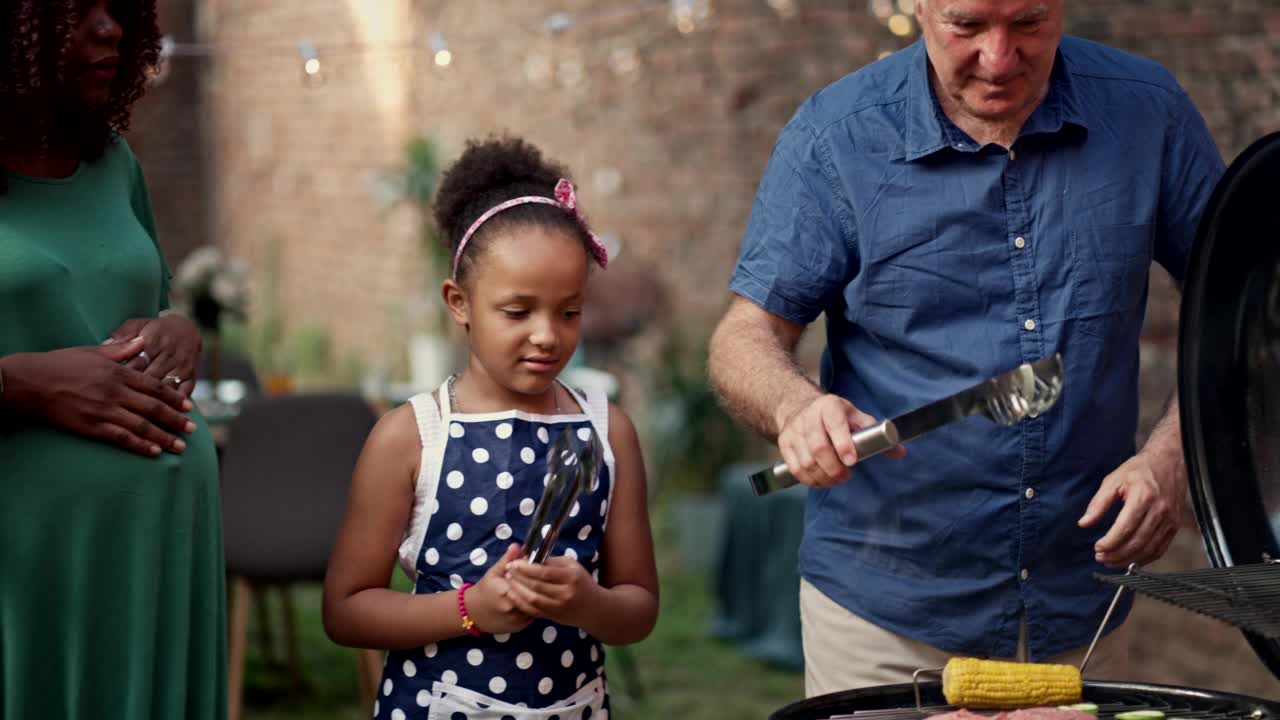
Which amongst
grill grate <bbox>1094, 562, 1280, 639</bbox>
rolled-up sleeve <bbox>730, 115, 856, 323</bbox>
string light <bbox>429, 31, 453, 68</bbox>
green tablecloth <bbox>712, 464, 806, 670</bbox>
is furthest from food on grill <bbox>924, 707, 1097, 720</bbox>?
green tablecloth <bbox>712, 464, 806, 670</bbox>

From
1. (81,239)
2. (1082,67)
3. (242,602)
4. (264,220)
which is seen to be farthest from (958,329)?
(264,220)

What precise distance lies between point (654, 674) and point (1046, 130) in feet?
11.4

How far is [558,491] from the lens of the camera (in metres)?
1.76

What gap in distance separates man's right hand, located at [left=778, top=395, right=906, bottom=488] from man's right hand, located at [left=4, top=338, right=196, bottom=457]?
769 millimetres

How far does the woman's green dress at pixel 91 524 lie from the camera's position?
1865mm

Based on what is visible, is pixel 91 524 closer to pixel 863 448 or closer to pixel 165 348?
pixel 165 348

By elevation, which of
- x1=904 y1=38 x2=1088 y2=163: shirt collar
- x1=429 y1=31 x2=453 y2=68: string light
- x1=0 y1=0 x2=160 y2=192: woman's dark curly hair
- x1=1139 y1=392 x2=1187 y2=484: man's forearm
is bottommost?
x1=1139 y1=392 x2=1187 y2=484: man's forearm

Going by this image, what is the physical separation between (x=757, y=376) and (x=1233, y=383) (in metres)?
0.55

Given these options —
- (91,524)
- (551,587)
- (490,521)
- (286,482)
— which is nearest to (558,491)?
(551,587)

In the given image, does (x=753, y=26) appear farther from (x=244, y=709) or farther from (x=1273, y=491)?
(x=1273, y=491)

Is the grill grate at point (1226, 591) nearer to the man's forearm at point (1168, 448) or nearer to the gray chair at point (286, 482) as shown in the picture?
the man's forearm at point (1168, 448)

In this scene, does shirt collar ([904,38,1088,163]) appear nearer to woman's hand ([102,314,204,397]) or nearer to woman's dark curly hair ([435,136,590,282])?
woman's dark curly hair ([435,136,590,282])

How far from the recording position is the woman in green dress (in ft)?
6.12

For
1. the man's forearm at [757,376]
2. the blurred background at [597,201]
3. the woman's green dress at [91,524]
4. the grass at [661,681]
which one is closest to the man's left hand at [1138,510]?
the man's forearm at [757,376]
